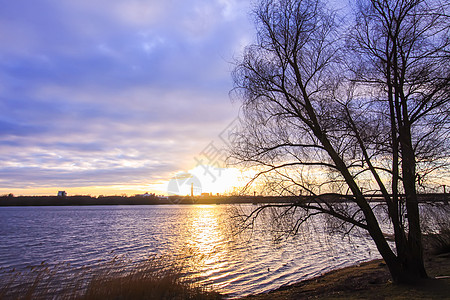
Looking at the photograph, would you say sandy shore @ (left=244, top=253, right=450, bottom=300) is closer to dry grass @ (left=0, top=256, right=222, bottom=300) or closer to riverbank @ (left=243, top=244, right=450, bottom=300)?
riverbank @ (left=243, top=244, right=450, bottom=300)

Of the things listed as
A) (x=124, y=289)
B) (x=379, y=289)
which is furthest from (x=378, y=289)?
(x=124, y=289)

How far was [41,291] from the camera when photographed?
43.1ft

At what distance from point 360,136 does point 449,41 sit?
334 centimetres

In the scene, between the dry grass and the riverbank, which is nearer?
the riverbank

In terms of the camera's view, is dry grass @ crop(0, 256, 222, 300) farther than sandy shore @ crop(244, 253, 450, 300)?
Yes

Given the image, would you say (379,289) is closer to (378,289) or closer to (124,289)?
(378,289)

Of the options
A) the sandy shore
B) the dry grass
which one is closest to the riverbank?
the sandy shore

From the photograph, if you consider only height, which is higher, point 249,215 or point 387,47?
point 387,47

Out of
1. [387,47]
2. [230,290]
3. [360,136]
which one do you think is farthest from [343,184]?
[230,290]

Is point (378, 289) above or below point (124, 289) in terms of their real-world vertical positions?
above

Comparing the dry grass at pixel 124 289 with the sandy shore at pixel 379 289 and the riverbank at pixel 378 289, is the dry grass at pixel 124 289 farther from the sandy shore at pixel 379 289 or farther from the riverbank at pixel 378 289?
the sandy shore at pixel 379 289

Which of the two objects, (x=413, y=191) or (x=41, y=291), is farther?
(x=41, y=291)

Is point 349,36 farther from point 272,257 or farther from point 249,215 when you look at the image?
point 272,257

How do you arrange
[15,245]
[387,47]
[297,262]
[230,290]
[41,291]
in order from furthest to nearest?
[15,245]
[297,262]
[230,290]
[41,291]
[387,47]
